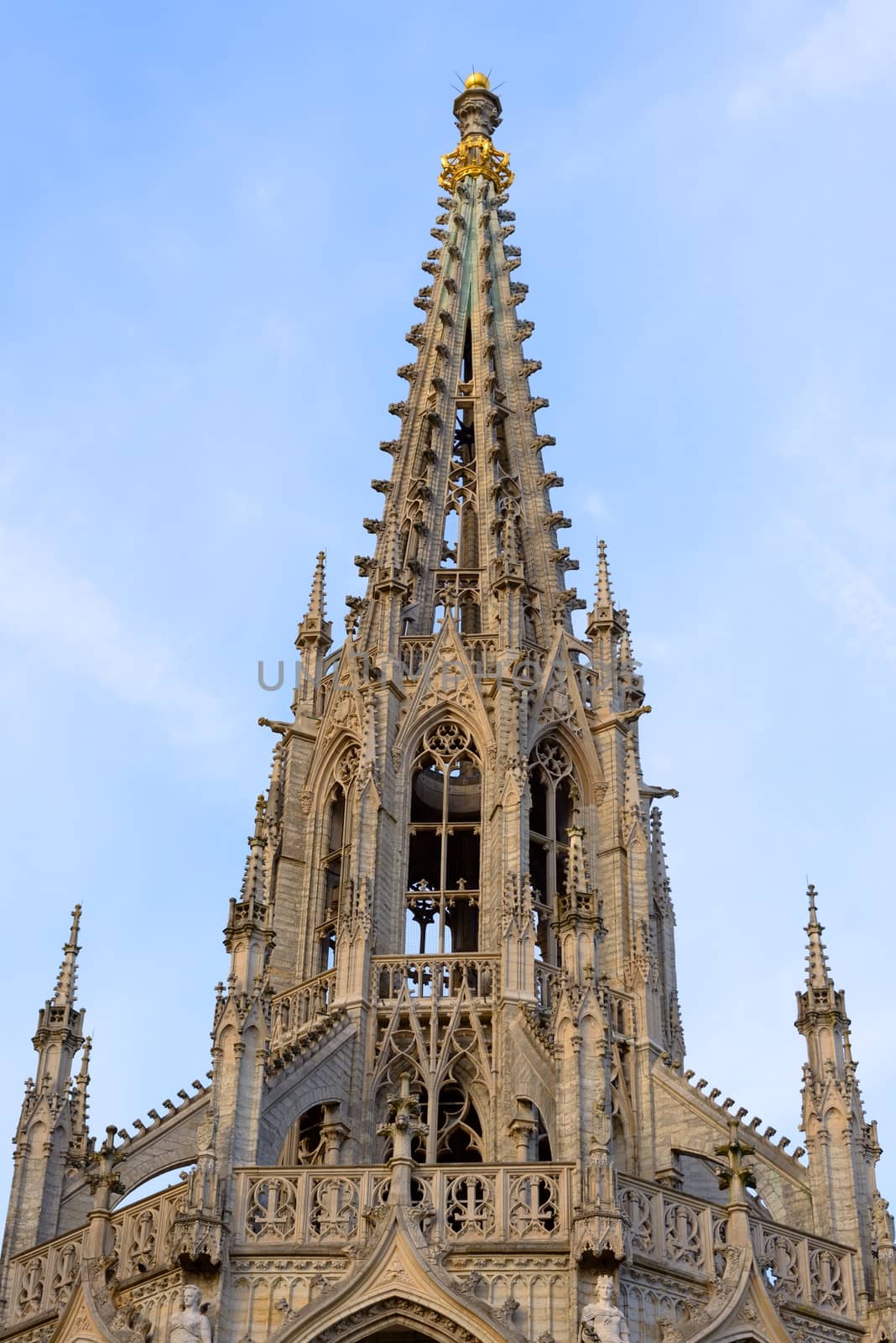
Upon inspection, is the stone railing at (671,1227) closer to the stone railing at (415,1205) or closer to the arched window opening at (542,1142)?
the stone railing at (415,1205)

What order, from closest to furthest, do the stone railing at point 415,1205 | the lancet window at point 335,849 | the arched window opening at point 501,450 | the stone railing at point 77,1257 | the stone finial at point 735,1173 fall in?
the stone railing at point 415,1205 < the stone railing at point 77,1257 < the stone finial at point 735,1173 < the lancet window at point 335,849 < the arched window opening at point 501,450

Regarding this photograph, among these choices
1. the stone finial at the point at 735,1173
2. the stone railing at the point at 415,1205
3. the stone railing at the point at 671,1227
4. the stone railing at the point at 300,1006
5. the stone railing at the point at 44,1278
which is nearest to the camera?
the stone railing at the point at 415,1205

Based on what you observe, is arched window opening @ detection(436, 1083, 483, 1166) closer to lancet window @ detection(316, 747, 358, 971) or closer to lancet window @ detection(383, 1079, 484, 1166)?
lancet window @ detection(383, 1079, 484, 1166)

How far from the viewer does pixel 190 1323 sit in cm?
2433

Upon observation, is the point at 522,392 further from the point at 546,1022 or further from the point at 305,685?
the point at 546,1022

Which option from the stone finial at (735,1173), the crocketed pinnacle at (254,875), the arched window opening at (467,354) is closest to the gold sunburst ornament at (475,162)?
the arched window opening at (467,354)

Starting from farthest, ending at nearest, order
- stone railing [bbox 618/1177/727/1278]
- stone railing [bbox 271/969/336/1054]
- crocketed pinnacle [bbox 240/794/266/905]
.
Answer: stone railing [bbox 271/969/336/1054], crocketed pinnacle [bbox 240/794/266/905], stone railing [bbox 618/1177/727/1278]

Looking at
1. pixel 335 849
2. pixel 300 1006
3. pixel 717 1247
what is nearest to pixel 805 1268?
pixel 717 1247

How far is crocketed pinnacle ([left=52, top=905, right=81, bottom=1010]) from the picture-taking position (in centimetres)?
3115

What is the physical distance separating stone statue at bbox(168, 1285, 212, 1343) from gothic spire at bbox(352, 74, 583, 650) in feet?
45.5

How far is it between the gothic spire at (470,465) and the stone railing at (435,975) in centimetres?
633

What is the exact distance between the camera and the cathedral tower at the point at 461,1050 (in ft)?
81.7

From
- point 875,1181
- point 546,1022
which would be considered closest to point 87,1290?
point 546,1022

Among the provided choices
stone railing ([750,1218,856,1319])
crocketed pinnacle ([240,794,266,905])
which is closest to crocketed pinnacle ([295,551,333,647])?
crocketed pinnacle ([240,794,266,905])
